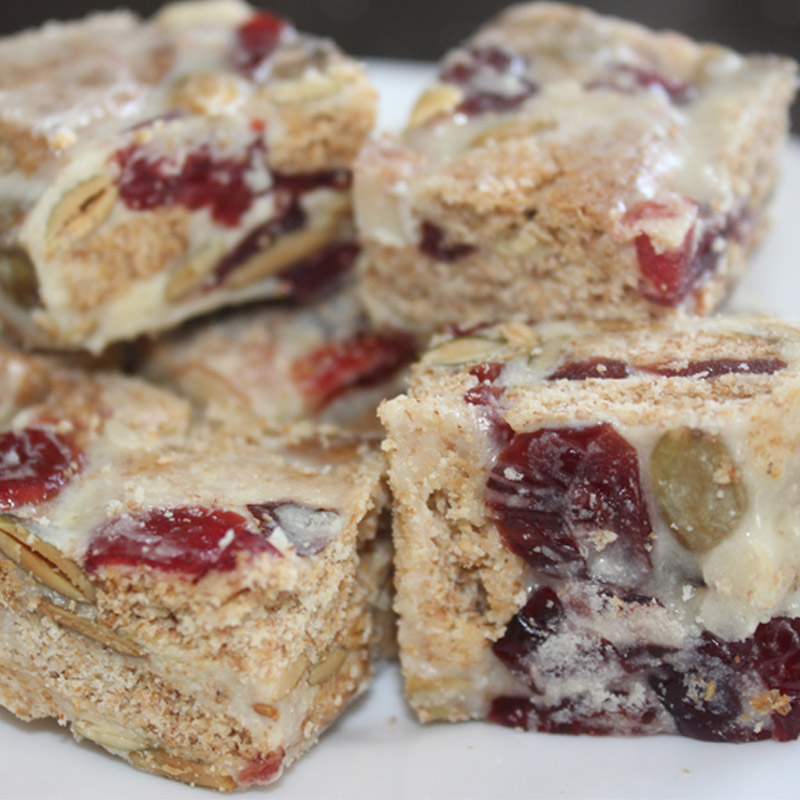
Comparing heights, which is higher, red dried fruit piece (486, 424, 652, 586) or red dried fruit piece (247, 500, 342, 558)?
red dried fruit piece (486, 424, 652, 586)

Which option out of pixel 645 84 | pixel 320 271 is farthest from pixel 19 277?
pixel 645 84

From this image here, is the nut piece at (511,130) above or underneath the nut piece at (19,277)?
above

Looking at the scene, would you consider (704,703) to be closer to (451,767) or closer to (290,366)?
(451,767)

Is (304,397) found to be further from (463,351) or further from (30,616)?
(30,616)

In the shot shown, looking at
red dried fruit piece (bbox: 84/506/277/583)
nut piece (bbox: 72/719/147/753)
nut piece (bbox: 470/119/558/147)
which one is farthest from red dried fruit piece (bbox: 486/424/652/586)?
nut piece (bbox: 470/119/558/147)

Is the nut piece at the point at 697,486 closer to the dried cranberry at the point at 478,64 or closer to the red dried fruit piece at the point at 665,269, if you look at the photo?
the red dried fruit piece at the point at 665,269

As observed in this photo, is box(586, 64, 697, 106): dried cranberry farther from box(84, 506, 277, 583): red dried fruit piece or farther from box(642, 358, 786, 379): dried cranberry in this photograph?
box(84, 506, 277, 583): red dried fruit piece

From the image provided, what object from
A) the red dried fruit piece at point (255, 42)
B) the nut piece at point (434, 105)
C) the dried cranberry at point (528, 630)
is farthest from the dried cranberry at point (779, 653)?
the red dried fruit piece at point (255, 42)
